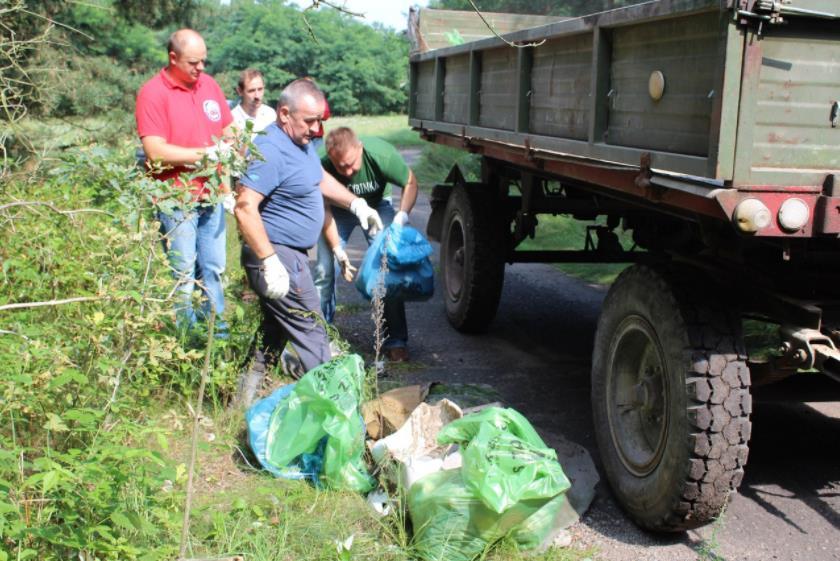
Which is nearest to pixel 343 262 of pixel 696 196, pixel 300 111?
pixel 300 111

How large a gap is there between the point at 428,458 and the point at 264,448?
0.79m

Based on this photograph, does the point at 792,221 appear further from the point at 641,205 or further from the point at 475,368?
the point at 475,368

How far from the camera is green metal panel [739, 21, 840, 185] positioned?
2.98m

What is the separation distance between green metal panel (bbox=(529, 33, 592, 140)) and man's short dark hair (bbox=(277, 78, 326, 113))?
44.2 inches

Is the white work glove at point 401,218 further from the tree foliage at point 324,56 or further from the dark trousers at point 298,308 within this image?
the tree foliage at point 324,56

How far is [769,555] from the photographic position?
11.7 ft

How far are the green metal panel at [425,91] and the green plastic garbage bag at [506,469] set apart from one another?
14.1ft

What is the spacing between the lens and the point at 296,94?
15.0 feet

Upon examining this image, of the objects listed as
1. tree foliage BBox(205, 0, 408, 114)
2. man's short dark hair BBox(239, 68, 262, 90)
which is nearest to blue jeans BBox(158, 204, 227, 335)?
man's short dark hair BBox(239, 68, 262, 90)

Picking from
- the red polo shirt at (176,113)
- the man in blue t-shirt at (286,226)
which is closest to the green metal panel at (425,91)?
the red polo shirt at (176,113)

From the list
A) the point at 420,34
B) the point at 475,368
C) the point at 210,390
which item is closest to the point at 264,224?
the point at 210,390

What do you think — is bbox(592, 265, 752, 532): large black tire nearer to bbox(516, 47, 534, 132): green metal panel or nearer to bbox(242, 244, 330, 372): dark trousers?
bbox(516, 47, 534, 132): green metal panel

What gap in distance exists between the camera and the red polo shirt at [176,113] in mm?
5109

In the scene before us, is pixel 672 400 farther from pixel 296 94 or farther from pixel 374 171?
pixel 374 171
